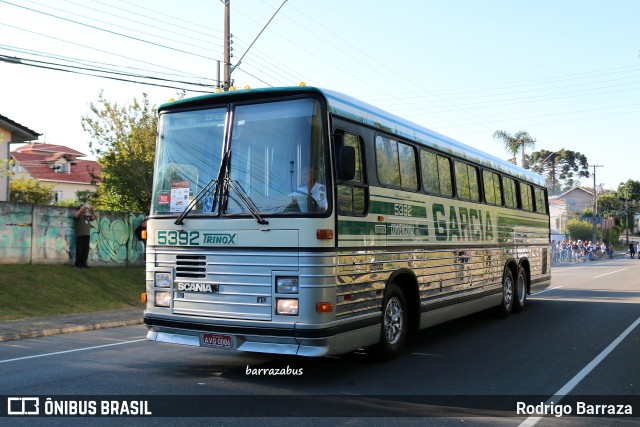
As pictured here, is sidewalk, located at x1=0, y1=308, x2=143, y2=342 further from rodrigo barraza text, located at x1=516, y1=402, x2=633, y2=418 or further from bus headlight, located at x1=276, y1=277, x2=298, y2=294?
rodrigo barraza text, located at x1=516, y1=402, x2=633, y2=418

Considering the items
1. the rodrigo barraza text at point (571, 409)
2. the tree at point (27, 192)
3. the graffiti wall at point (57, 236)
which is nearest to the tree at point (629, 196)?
the tree at point (27, 192)

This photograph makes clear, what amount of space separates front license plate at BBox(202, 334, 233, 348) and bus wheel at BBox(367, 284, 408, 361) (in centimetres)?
207

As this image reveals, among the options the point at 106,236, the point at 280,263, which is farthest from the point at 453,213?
the point at 106,236

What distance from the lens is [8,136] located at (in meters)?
31.1

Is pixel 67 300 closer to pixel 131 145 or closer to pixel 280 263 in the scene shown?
pixel 280 263

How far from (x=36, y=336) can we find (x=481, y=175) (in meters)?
8.77

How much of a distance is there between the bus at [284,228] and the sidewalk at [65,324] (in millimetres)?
4499

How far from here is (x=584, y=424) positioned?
593 centimetres

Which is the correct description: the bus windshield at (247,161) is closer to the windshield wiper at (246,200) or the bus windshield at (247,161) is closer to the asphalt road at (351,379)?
the windshield wiper at (246,200)

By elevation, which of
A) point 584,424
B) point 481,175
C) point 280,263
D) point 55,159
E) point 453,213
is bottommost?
point 584,424

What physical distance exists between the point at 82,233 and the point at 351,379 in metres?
13.1

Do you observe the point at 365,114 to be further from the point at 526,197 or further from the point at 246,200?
the point at 526,197

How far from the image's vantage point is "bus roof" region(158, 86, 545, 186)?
731cm

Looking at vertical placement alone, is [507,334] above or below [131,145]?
below
